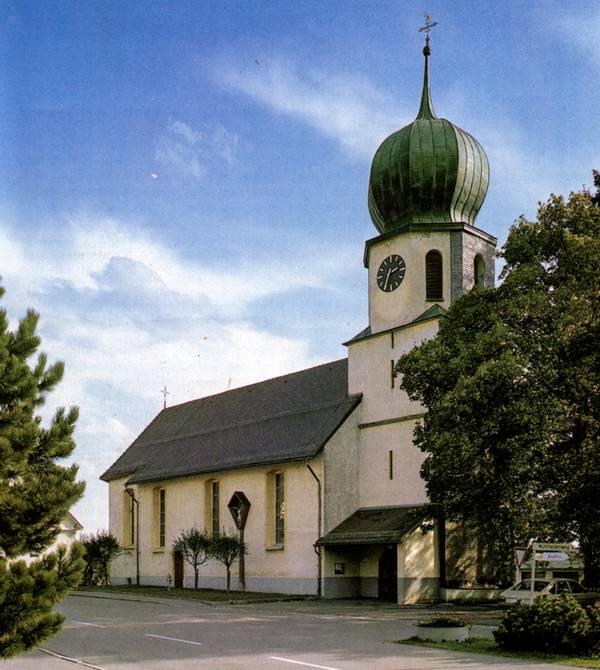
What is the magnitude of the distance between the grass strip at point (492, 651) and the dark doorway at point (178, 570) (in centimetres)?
2740

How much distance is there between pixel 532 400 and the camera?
2378 centimetres

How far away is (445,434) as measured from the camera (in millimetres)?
24672

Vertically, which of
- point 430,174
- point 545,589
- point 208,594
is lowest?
point 208,594

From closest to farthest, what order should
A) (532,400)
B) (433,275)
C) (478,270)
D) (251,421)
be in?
(532,400) < (433,275) < (478,270) < (251,421)

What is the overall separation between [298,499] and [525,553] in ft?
46.7

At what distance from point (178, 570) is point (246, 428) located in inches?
299

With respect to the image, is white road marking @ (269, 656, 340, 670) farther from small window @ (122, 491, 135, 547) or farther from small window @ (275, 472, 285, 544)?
small window @ (122, 491, 135, 547)

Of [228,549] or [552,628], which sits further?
[228,549]

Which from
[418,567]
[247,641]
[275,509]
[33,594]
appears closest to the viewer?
[33,594]

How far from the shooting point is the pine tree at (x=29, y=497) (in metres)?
10.7

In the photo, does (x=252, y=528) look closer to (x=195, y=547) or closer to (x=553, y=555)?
(x=195, y=547)

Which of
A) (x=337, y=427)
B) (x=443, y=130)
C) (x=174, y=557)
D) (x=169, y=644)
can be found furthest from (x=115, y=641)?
(x=174, y=557)

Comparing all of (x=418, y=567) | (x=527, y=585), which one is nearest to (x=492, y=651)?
(x=527, y=585)

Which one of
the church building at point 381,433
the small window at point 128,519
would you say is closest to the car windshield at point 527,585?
the church building at point 381,433
